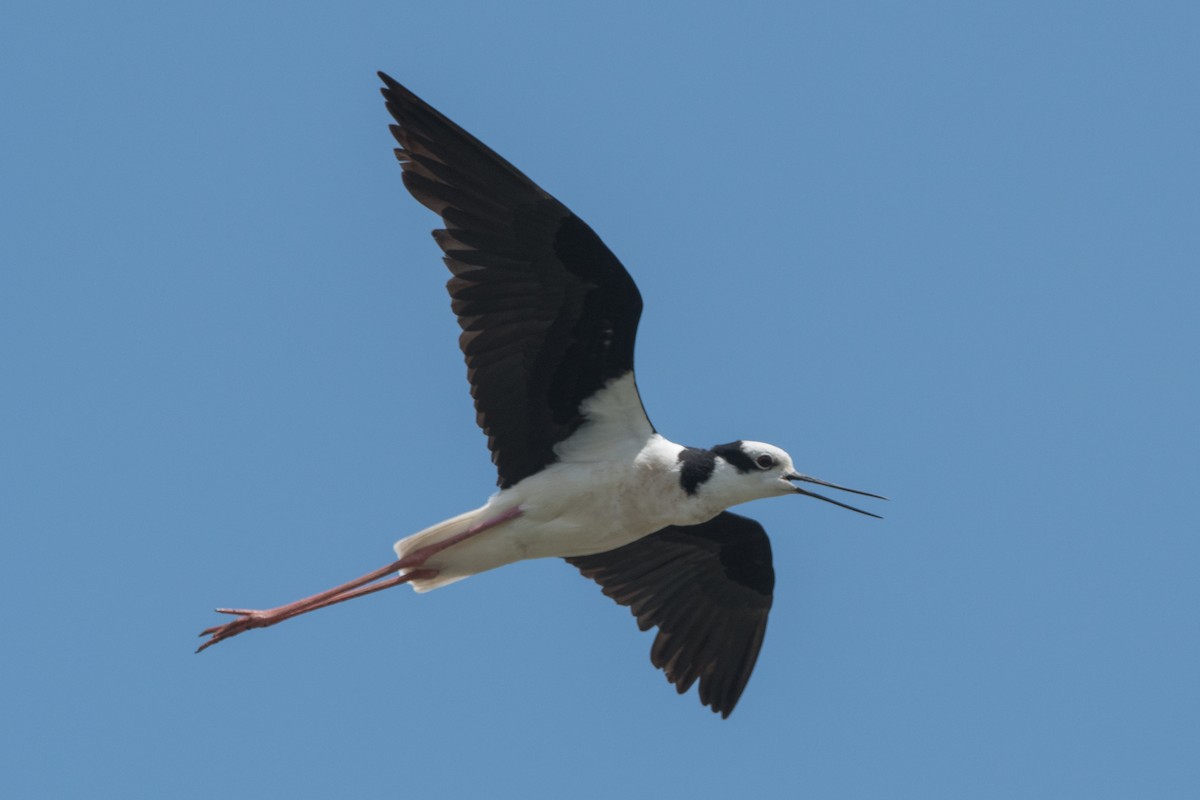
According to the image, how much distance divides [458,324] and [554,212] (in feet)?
2.95

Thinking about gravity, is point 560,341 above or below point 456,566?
above

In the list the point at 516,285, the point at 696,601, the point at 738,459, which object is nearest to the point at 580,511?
the point at 738,459

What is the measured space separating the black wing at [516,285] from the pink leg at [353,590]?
0.57 metres

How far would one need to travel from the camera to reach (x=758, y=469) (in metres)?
11.9

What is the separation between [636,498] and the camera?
38.7ft

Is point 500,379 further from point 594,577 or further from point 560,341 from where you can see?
point 594,577

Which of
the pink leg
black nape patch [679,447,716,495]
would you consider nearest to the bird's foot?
the pink leg

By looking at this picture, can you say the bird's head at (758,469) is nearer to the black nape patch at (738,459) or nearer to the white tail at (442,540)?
the black nape patch at (738,459)

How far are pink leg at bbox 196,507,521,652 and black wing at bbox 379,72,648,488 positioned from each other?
57 centimetres

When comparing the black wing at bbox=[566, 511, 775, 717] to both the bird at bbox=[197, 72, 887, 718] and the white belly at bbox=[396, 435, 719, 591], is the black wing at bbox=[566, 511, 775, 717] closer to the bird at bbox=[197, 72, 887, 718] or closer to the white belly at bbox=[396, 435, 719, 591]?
the bird at bbox=[197, 72, 887, 718]

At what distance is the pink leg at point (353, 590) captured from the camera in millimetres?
11914

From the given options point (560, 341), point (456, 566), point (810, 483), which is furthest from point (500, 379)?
point (810, 483)

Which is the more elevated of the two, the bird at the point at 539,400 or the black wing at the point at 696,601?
the bird at the point at 539,400

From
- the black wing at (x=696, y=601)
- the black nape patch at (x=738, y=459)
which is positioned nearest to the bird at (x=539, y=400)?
the black nape patch at (x=738, y=459)
